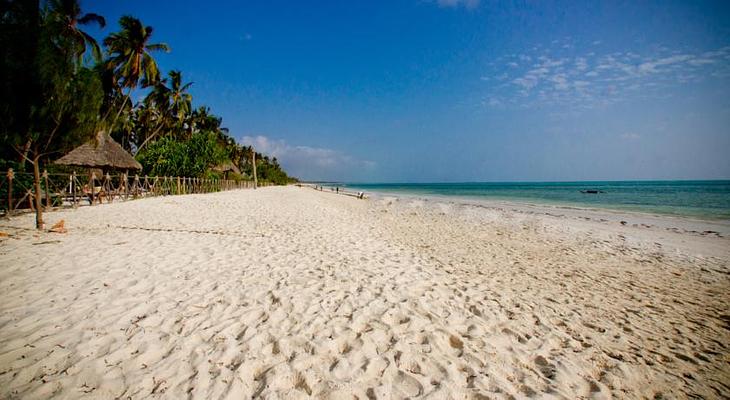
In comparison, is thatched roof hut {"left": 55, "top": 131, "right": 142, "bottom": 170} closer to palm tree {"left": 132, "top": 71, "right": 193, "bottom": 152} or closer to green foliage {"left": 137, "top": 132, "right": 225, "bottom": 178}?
green foliage {"left": 137, "top": 132, "right": 225, "bottom": 178}

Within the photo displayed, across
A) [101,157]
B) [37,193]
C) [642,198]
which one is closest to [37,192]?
[37,193]

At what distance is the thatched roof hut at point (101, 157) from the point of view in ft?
55.3

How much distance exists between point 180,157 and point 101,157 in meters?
9.46

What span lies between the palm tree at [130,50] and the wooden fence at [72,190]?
8.42 m

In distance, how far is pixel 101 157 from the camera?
1794 cm

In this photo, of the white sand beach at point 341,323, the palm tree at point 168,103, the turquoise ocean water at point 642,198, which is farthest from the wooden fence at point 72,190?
the turquoise ocean water at point 642,198

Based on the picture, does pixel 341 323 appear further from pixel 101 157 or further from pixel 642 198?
pixel 642 198

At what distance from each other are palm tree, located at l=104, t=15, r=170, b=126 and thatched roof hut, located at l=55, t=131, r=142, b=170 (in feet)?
19.3

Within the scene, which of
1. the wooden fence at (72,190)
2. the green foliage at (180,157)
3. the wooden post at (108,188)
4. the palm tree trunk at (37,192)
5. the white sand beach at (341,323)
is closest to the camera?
the white sand beach at (341,323)

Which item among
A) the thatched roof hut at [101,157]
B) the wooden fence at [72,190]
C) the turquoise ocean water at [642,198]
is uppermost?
the thatched roof hut at [101,157]

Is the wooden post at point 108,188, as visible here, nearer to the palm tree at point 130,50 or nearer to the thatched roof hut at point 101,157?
the thatched roof hut at point 101,157

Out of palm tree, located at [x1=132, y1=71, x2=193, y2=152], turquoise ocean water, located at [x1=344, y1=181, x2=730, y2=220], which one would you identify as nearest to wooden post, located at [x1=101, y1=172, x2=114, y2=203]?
palm tree, located at [x1=132, y1=71, x2=193, y2=152]

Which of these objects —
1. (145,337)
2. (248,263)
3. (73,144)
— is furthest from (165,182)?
(145,337)

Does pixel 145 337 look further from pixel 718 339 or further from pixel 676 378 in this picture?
pixel 718 339
